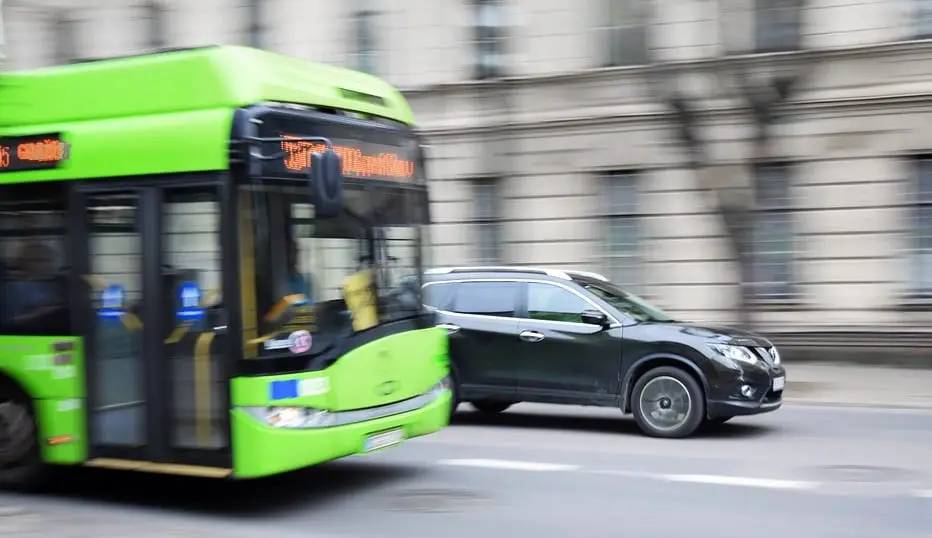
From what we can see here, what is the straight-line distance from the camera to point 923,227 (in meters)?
16.9

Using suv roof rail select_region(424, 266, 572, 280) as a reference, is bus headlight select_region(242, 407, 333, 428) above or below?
below

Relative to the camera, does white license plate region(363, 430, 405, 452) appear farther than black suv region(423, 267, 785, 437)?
No

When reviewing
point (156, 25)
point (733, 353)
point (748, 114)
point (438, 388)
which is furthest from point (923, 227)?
point (156, 25)

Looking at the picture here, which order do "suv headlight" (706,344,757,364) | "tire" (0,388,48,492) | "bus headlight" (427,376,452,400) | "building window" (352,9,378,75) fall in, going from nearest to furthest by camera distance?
"tire" (0,388,48,492)
"bus headlight" (427,376,452,400)
"suv headlight" (706,344,757,364)
"building window" (352,9,378,75)

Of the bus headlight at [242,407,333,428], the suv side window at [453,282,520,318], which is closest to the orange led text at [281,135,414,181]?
the bus headlight at [242,407,333,428]

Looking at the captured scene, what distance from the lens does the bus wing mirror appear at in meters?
A: 6.55

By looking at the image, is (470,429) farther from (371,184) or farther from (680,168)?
(680,168)

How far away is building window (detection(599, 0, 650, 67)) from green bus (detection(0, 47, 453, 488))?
39.0 ft

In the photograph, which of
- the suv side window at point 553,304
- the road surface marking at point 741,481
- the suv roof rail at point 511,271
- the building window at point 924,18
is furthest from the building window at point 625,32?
the road surface marking at point 741,481

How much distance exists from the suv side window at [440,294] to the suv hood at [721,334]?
8.01 ft

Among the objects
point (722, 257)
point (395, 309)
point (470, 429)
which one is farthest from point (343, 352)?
point (722, 257)

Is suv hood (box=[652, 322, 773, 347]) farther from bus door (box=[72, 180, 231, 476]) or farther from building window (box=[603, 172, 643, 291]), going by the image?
building window (box=[603, 172, 643, 291])

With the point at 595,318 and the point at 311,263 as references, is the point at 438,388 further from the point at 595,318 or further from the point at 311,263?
the point at 595,318

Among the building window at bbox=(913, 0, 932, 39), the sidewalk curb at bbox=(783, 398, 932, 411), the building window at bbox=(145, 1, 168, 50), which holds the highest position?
the building window at bbox=(145, 1, 168, 50)
